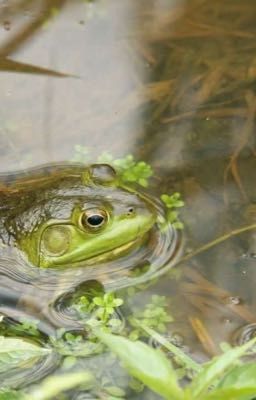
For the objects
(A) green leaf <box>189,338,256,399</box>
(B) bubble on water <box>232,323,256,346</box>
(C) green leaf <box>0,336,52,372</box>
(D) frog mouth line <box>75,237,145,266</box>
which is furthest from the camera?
(D) frog mouth line <box>75,237,145,266</box>

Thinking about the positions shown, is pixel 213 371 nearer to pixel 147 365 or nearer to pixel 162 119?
pixel 147 365

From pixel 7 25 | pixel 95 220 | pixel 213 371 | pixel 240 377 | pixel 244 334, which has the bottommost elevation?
pixel 244 334

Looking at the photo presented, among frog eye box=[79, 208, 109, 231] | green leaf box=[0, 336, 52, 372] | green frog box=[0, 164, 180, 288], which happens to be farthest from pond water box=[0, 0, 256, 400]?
green leaf box=[0, 336, 52, 372]

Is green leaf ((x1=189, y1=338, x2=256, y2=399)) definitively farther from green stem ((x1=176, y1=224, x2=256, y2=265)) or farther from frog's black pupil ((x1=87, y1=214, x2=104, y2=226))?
green stem ((x1=176, y1=224, x2=256, y2=265))

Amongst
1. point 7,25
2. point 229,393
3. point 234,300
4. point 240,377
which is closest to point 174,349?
point 240,377

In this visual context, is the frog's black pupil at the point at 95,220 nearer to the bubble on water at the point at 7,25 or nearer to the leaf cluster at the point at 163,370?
the leaf cluster at the point at 163,370

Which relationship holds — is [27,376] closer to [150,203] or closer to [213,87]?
[150,203]

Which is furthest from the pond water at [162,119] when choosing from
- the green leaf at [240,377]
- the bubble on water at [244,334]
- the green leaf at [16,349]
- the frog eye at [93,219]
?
the green leaf at [240,377]
